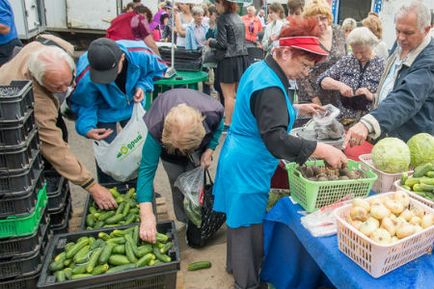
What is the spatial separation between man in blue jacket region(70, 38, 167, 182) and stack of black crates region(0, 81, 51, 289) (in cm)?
59

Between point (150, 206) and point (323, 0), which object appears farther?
point (323, 0)

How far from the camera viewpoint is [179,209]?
11.0ft

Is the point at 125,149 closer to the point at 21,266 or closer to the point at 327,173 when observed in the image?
the point at 21,266

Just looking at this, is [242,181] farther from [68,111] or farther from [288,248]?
[68,111]

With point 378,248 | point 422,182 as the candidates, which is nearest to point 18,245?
point 378,248

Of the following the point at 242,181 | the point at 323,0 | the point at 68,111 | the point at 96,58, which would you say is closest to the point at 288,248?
the point at 242,181

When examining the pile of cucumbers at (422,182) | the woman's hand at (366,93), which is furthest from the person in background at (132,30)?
the pile of cucumbers at (422,182)

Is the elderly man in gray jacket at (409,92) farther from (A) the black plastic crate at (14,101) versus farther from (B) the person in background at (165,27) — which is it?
(B) the person in background at (165,27)

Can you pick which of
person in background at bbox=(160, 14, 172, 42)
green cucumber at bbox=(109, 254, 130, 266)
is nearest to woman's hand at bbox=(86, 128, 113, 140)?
green cucumber at bbox=(109, 254, 130, 266)

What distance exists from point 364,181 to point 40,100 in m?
2.16

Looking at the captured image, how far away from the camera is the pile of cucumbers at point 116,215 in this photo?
2.87 m

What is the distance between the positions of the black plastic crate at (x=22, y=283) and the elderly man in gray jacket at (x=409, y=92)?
213 centimetres

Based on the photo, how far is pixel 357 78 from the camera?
3729 millimetres

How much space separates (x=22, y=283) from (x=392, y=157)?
2.34 meters
